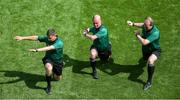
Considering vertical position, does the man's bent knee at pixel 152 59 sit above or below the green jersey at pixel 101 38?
below

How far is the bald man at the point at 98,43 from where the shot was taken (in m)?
13.8

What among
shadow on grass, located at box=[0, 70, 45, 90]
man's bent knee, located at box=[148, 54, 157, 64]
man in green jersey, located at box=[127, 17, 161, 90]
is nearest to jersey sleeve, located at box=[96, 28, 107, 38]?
man in green jersey, located at box=[127, 17, 161, 90]

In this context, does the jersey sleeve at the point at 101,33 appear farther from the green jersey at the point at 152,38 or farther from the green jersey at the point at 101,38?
the green jersey at the point at 152,38

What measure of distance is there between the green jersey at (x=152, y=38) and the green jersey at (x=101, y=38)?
1055 millimetres

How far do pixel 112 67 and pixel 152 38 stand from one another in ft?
5.46

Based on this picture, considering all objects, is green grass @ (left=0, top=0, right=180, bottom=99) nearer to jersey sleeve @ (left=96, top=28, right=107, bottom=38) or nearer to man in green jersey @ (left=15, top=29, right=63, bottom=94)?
man in green jersey @ (left=15, top=29, right=63, bottom=94)

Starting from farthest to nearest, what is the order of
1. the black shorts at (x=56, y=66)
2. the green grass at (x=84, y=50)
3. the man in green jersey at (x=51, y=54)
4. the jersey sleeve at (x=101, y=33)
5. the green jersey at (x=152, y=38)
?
the jersey sleeve at (x=101, y=33)
the green grass at (x=84, y=50)
the green jersey at (x=152, y=38)
the black shorts at (x=56, y=66)
the man in green jersey at (x=51, y=54)

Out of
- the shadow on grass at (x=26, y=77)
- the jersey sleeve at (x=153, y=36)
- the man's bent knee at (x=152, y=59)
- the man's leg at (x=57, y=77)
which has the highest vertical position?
the jersey sleeve at (x=153, y=36)

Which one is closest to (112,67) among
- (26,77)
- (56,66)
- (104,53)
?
(104,53)

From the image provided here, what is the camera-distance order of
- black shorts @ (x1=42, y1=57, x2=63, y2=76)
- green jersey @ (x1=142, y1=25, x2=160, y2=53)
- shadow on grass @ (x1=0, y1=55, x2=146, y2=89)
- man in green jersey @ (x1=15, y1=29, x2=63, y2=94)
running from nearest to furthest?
1. man in green jersey @ (x1=15, y1=29, x2=63, y2=94)
2. black shorts @ (x1=42, y1=57, x2=63, y2=76)
3. green jersey @ (x1=142, y1=25, x2=160, y2=53)
4. shadow on grass @ (x1=0, y1=55, x2=146, y2=89)

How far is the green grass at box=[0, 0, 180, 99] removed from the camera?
13.7 meters

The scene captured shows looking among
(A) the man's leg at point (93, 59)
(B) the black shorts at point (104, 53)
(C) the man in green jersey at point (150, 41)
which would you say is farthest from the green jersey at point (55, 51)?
(C) the man in green jersey at point (150, 41)

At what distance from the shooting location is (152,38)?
13562mm

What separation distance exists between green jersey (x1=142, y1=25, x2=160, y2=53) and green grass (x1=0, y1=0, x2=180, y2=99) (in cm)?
74
